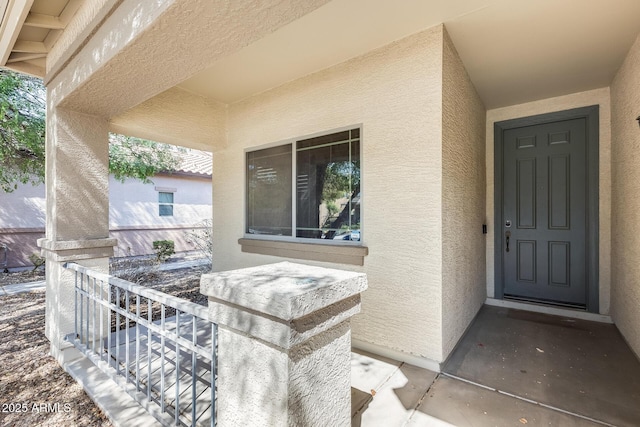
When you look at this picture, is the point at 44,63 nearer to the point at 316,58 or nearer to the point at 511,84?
the point at 316,58

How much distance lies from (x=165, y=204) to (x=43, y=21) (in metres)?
9.30

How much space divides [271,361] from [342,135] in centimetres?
278

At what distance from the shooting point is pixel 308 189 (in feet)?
12.4

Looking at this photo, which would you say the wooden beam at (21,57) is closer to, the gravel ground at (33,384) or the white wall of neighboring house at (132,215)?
the gravel ground at (33,384)

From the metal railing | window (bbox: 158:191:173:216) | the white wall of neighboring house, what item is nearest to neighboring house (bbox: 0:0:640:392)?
the metal railing

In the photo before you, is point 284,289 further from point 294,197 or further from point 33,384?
point 33,384

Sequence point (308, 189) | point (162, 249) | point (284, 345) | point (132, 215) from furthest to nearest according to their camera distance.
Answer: point (132, 215) → point (162, 249) → point (308, 189) → point (284, 345)

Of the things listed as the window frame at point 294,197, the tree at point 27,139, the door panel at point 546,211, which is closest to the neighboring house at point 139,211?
the tree at point 27,139

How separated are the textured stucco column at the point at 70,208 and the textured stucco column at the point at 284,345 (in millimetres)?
2491

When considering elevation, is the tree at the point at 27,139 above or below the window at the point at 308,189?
above

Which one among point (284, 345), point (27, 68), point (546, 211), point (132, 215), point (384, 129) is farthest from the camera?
point (132, 215)

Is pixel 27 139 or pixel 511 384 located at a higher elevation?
pixel 27 139

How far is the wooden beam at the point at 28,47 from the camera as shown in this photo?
A: 9.36ft

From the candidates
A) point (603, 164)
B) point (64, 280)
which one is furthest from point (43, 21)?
point (603, 164)
